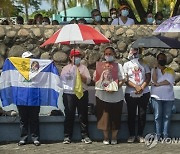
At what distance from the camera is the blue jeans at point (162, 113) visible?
1023cm

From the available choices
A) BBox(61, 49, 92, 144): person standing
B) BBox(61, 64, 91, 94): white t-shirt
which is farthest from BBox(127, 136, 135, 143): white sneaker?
BBox(61, 64, 91, 94): white t-shirt

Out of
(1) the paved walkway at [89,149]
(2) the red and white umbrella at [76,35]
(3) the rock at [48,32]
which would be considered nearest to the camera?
(1) the paved walkway at [89,149]

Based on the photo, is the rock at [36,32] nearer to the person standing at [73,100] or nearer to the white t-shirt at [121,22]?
the white t-shirt at [121,22]

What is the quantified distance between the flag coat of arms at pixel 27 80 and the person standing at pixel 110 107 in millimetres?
930

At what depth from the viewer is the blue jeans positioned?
33.6 feet

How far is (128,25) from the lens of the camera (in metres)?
13.7

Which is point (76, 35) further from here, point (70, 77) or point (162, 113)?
point (162, 113)

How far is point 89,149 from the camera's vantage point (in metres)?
9.56

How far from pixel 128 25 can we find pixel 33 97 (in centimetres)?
466

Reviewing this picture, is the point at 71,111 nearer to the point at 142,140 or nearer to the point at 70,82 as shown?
the point at 70,82

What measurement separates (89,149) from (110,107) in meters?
0.96

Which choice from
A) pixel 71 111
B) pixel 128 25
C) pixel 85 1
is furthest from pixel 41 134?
pixel 85 1

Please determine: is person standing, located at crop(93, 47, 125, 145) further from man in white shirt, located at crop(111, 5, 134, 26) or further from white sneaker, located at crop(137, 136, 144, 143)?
man in white shirt, located at crop(111, 5, 134, 26)

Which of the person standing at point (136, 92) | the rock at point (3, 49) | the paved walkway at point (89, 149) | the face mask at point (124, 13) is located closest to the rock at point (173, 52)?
the face mask at point (124, 13)
